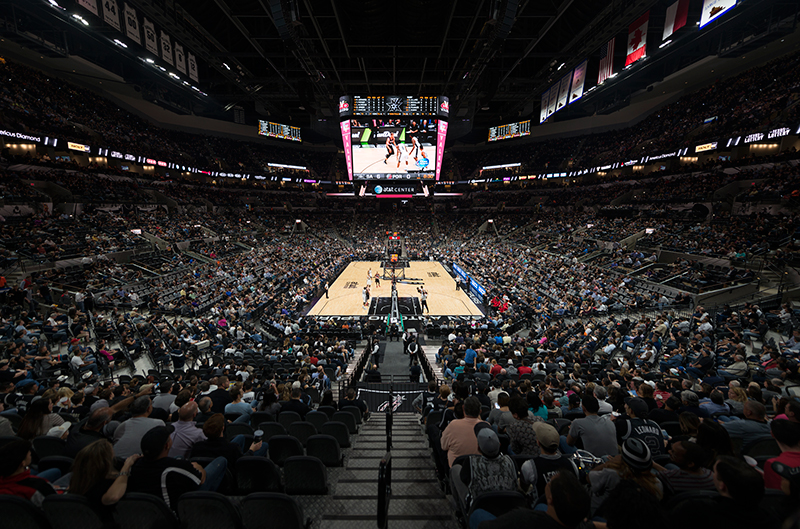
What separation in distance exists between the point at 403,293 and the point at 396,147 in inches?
516

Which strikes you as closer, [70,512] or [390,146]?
[70,512]

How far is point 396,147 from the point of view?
1131 inches

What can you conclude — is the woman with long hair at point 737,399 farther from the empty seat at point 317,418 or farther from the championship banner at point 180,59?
the championship banner at point 180,59

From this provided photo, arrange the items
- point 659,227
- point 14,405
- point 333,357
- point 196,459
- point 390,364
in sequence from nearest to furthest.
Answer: point 196,459 < point 14,405 < point 333,357 < point 390,364 < point 659,227

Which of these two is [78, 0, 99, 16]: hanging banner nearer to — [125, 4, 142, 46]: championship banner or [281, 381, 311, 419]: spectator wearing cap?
[125, 4, 142, 46]: championship banner

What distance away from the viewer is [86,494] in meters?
2.34

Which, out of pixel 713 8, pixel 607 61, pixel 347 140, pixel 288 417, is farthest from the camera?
pixel 347 140

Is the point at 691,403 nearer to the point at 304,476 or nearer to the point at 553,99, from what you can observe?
the point at 304,476

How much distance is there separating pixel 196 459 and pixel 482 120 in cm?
5213

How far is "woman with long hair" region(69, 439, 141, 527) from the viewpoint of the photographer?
2314 millimetres

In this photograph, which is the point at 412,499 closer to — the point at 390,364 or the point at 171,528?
the point at 171,528

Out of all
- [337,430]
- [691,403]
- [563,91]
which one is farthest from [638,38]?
[337,430]

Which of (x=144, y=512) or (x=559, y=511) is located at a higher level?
(x=559, y=511)

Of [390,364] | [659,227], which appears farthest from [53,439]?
[659,227]
